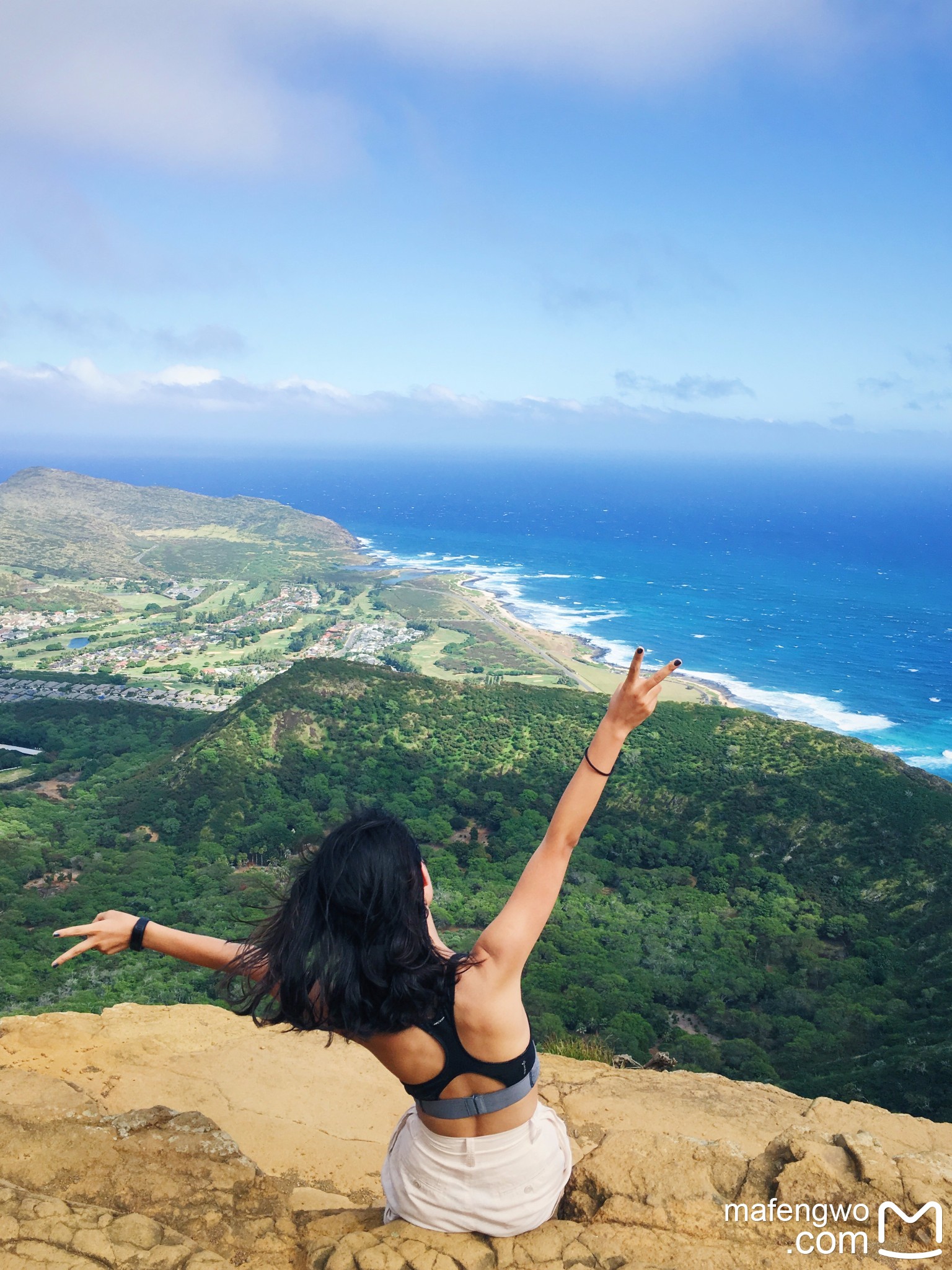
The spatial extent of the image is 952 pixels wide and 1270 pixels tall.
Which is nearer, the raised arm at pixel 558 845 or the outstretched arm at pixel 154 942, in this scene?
the raised arm at pixel 558 845

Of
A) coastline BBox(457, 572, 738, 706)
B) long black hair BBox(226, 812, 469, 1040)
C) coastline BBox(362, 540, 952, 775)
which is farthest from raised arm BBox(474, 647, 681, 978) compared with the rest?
coastline BBox(457, 572, 738, 706)

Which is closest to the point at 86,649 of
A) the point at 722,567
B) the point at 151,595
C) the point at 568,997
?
the point at 151,595

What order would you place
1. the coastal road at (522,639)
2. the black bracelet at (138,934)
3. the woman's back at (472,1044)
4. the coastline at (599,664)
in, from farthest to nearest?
the coastal road at (522,639) < the coastline at (599,664) < the black bracelet at (138,934) < the woman's back at (472,1044)

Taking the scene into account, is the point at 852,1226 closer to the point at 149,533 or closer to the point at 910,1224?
the point at 910,1224

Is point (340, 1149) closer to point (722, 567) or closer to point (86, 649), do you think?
point (86, 649)

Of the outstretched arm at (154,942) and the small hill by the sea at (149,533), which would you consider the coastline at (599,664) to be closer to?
the small hill by the sea at (149,533)

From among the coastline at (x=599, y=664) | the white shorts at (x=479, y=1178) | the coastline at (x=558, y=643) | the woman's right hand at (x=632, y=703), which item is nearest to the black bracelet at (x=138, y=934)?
the white shorts at (x=479, y=1178)
